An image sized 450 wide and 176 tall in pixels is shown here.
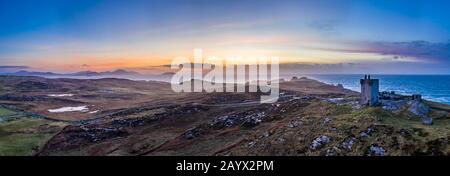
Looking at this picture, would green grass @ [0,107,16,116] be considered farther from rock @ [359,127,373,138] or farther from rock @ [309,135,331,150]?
rock @ [359,127,373,138]

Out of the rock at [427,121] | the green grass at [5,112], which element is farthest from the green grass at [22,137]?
the rock at [427,121]

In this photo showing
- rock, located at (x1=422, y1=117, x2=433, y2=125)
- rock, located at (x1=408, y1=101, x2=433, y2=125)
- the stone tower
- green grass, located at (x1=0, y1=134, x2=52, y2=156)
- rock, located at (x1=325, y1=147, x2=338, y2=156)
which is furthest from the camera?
green grass, located at (x1=0, y1=134, x2=52, y2=156)

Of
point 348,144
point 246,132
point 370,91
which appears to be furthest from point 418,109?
point 246,132

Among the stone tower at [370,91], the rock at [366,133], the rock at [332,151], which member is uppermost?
the stone tower at [370,91]

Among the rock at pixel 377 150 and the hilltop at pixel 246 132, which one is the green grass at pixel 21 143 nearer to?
the hilltop at pixel 246 132

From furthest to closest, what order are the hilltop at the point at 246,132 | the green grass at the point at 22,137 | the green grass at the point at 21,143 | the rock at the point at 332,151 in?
the green grass at the point at 22,137, the green grass at the point at 21,143, the hilltop at the point at 246,132, the rock at the point at 332,151

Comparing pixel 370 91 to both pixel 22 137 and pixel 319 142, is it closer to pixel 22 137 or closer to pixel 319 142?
pixel 319 142

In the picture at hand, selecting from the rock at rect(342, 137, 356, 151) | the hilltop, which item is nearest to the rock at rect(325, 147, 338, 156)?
the hilltop
